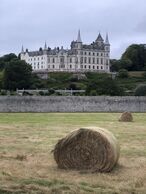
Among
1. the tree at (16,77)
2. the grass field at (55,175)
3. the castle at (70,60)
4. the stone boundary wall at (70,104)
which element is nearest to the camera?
the grass field at (55,175)

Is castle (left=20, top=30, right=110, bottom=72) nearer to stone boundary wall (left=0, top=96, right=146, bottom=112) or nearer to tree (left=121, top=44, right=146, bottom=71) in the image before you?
tree (left=121, top=44, right=146, bottom=71)

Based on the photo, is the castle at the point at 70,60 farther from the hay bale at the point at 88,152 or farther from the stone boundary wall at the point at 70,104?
the hay bale at the point at 88,152

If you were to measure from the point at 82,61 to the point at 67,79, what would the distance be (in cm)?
4742

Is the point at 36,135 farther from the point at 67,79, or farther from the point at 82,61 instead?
the point at 82,61

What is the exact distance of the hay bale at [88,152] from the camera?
15.5 metres

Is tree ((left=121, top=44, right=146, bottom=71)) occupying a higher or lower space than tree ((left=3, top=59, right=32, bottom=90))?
higher

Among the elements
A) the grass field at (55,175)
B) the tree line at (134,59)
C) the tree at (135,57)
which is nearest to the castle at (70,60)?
the tree line at (134,59)

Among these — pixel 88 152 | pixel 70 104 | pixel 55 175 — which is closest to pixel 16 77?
pixel 70 104

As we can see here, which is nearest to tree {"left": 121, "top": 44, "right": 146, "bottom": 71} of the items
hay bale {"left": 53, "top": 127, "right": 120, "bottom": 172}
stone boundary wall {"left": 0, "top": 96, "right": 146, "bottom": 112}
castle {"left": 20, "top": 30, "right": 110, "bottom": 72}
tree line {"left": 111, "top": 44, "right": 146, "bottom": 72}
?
tree line {"left": 111, "top": 44, "right": 146, "bottom": 72}

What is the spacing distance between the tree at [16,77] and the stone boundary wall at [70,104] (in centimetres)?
5310

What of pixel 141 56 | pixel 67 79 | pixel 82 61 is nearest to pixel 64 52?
pixel 82 61

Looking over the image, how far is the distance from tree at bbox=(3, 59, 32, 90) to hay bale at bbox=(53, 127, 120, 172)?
11284 cm

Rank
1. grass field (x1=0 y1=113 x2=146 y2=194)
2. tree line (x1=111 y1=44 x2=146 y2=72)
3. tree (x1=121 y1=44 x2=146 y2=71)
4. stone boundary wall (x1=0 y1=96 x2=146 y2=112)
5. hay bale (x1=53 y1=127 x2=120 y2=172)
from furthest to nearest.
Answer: tree (x1=121 y1=44 x2=146 y2=71) → tree line (x1=111 y1=44 x2=146 y2=72) → stone boundary wall (x1=0 y1=96 x2=146 y2=112) → hay bale (x1=53 y1=127 x2=120 y2=172) → grass field (x1=0 y1=113 x2=146 y2=194)

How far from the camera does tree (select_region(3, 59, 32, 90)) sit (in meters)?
129
